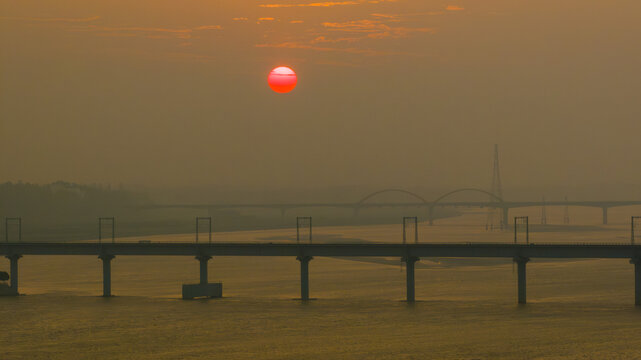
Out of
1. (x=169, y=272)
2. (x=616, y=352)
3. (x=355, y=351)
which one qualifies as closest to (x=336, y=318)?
(x=355, y=351)

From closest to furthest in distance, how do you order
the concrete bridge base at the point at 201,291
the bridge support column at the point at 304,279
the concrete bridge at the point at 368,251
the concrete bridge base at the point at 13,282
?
1. the concrete bridge at the point at 368,251
2. the bridge support column at the point at 304,279
3. the concrete bridge base at the point at 201,291
4. the concrete bridge base at the point at 13,282

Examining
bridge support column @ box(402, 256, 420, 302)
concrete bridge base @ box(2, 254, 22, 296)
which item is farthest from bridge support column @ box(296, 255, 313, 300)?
concrete bridge base @ box(2, 254, 22, 296)

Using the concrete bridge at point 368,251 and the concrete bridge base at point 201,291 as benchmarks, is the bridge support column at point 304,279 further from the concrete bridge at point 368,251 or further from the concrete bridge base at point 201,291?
the concrete bridge base at point 201,291

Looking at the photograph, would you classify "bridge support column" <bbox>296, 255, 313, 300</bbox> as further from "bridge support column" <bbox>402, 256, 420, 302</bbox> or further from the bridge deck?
"bridge support column" <bbox>402, 256, 420, 302</bbox>

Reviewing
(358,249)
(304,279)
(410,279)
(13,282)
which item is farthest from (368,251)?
(13,282)

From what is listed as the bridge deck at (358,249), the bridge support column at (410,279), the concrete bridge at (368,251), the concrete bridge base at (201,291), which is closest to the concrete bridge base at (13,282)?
the concrete bridge at (368,251)

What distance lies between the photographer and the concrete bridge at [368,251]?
115 meters

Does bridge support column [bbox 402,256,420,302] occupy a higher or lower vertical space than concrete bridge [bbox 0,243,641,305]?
lower

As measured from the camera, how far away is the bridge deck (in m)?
114

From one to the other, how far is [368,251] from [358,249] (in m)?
1.30

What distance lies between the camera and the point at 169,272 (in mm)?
184000

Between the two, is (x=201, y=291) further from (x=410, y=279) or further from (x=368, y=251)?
(x=410, y=279)

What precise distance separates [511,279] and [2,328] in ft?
319

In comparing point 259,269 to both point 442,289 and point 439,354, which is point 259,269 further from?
point 439,354
